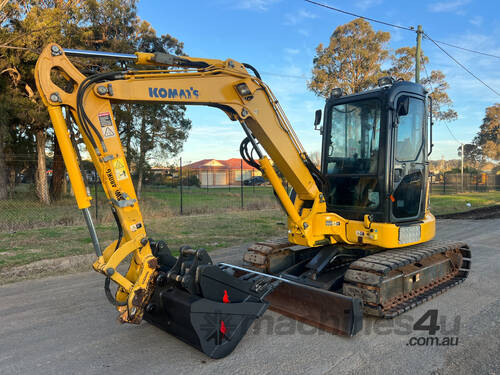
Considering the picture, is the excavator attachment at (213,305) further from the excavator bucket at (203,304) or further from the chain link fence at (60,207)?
the chain link fence at (60,207)

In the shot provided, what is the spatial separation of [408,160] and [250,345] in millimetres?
3434

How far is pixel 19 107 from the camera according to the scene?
16438 mm

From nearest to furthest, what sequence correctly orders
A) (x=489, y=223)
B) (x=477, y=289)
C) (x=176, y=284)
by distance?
(x=176, y=284) < (x=477, y=289) < (x=489, y=223)

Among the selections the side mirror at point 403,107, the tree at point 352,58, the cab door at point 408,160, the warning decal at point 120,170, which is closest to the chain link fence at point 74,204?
the cab door at point 408,160

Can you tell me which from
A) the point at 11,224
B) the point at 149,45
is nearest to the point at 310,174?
the point at 11,224

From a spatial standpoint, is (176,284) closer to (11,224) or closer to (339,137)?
(339,137)

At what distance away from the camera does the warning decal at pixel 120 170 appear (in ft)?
12.6

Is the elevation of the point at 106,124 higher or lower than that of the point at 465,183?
higher

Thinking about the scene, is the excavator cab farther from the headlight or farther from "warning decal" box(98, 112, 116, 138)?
"warning decal" box(98, 112, 116, 138)

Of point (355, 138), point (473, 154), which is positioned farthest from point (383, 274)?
point (473, 154)

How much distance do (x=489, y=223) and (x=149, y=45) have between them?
63.4 feet

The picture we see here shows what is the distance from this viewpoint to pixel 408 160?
5520mm

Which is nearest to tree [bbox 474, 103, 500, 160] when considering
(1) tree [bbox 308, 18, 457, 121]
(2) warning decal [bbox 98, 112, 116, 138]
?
(1) tree [bbox 308, 18, 457, 121]

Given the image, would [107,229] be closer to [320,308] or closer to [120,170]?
[120,170]
